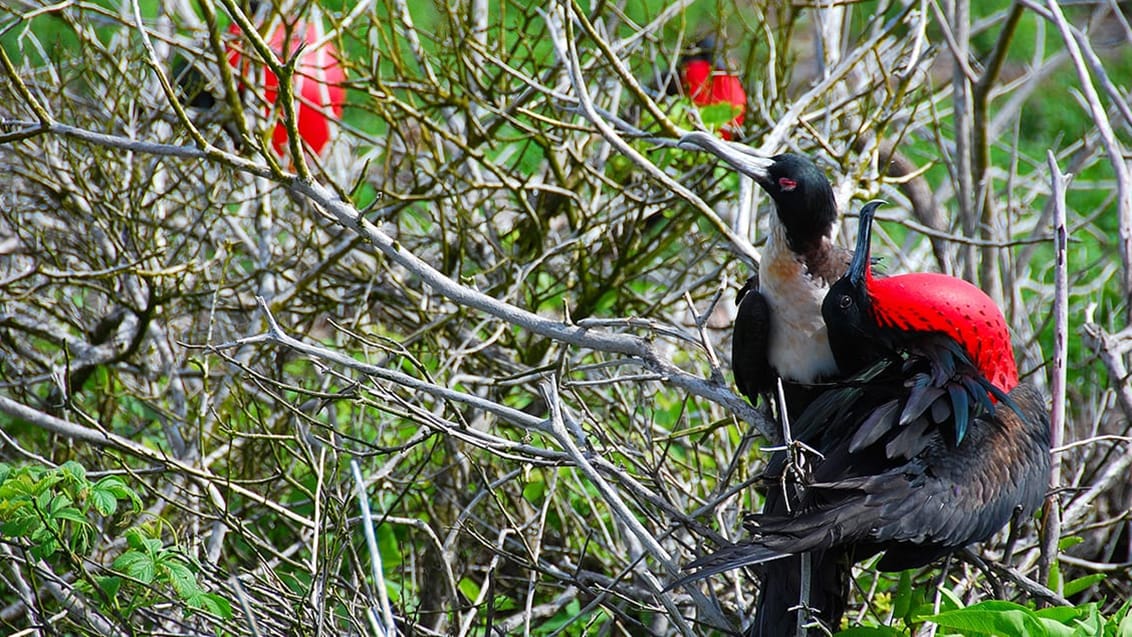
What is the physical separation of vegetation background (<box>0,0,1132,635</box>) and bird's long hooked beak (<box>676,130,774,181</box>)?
75 millimetres

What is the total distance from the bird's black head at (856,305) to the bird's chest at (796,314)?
17cm

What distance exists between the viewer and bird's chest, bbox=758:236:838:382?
1942 mm

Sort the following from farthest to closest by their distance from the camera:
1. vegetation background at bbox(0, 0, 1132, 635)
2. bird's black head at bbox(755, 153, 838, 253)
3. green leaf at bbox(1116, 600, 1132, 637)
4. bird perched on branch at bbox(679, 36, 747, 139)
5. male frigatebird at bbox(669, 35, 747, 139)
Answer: male frigatebird at bbox(669, 35, 747, 139), bird perched on branch at bbox(679, 36, 747, 139), bird's black head at bbox(755, 153, 838, 253), vegetation background at bbox(0, 0, 1132, 635), green leaf at bbox(1116, 600, 1132, 637)

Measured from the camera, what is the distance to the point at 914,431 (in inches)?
62.4

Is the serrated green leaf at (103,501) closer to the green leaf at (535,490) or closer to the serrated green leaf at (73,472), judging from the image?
the serrated green leaf at (73,472)

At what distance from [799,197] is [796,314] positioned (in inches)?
7.5

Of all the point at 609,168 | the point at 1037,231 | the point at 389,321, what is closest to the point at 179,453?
the point at 389,321

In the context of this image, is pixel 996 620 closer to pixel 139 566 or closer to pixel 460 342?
pixel 139 566

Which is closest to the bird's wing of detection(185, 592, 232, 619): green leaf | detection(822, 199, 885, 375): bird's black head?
detection(822, 199, 885, 375): bird's black head

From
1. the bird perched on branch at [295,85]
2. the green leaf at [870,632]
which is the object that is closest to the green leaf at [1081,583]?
the green leaf at [870,632]

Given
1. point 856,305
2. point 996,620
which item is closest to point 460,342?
point 856,305

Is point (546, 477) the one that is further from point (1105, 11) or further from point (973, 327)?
point (1105, 11)

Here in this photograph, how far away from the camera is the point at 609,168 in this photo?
2.88m

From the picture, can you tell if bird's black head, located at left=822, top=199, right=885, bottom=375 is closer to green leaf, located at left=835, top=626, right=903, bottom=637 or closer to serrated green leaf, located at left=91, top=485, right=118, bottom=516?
green leaf, located at left=835, top=626, right=903, bottom=637
